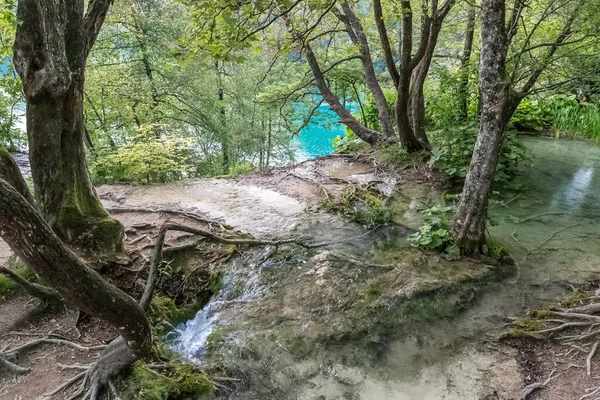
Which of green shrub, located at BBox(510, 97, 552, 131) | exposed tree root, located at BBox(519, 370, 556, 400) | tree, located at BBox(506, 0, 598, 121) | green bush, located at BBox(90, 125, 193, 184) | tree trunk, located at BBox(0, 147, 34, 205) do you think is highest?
tree, located at BBox(506, 0, 598, 121)

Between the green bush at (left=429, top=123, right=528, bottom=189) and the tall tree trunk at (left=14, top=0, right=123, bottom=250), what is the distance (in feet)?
19.8

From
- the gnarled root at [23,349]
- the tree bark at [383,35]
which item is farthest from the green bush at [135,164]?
the gnarled root at [23,349]

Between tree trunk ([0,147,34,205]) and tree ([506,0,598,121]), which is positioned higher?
tree ([506,0,598,121])

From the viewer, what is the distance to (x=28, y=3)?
11.9ft

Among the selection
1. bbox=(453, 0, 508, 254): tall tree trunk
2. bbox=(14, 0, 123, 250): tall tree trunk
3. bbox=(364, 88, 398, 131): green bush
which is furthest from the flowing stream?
bbox=(364, 88, 398, 131): green bush

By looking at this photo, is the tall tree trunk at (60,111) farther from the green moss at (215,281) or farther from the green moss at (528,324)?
the green moss at (528,324)

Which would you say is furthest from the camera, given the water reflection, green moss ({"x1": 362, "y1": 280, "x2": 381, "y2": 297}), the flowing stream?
the water reflection

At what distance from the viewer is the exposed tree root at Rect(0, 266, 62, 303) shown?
13.5 feet

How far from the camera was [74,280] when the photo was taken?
8.52ft

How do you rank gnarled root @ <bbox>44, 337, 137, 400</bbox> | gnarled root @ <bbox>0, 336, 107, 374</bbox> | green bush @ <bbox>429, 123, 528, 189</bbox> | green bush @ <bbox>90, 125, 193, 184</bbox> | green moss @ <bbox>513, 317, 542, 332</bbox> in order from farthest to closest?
1. green bush @ <bbox>90, 125, 193, 184</bbox>
2. green bush @ <bbox>429, 123, 528, 189</bbox>
3. green moss @ <bbox>513, 317, 542, 332</bbox>
4. gnarled root @ <bbox>0, 336, 107, 374</bbox>
5. gnarled root @ <bbox>44, 337, 137, 400</bbox>

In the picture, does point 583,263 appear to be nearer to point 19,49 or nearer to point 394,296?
point 394,296

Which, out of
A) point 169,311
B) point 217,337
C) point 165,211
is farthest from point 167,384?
point 165,211

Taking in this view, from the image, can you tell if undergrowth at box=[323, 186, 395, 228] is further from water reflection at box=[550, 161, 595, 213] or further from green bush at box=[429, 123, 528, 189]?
water reflection at box=[550, 161, 595, 213]

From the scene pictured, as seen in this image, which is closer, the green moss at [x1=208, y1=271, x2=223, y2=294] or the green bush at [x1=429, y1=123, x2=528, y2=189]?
the green moss at [x1=208, y1=271, x2=223, y2=294]
